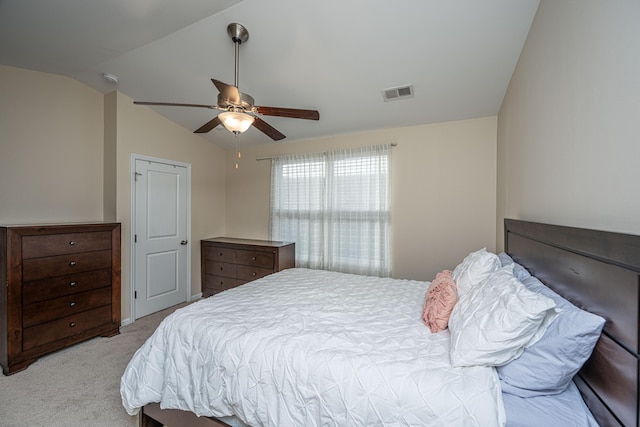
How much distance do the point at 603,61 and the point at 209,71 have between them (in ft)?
9.29

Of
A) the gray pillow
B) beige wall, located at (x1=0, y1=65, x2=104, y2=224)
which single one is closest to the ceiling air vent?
the gray pillow

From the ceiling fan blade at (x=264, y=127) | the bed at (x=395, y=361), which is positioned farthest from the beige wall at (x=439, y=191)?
the ceiling fan blade at (x=264, y=127)

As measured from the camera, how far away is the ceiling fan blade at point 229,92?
5.84ft

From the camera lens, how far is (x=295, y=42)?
2195 millimetres

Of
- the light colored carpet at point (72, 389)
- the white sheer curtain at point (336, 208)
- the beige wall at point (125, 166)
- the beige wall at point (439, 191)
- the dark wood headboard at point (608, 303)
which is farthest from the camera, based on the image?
the white sheer curtain at point (336, 208)

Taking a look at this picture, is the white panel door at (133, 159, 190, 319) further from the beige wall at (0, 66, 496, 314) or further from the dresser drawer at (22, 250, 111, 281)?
the dresser drawer at (22, 250, 111, 281)

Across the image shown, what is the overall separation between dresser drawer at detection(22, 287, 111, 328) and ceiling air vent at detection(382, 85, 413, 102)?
3650 mm

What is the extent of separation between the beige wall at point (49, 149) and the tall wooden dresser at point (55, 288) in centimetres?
61

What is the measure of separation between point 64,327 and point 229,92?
9.16 ft

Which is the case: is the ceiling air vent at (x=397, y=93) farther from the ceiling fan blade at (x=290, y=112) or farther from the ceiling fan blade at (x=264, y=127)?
the ceiling fan blade at (x=264, y=127)

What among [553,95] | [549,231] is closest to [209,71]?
[553,95]

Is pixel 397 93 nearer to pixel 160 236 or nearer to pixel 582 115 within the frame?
pixel 582 115

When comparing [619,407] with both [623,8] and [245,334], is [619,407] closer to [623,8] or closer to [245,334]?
[623,8]

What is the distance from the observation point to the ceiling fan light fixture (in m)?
1.89
